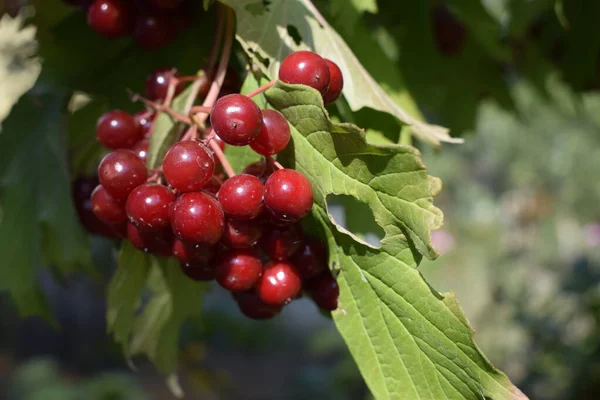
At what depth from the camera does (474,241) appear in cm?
535

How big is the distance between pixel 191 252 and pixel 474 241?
16.3ft

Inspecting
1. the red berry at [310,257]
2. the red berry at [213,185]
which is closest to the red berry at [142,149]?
the red berry at [213,185]

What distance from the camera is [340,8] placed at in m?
0.78

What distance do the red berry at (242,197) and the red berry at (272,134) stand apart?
3 centimetres

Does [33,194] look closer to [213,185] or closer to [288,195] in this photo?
[213,185]

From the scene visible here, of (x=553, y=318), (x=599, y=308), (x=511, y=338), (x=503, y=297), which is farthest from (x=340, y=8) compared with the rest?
(x=511, y=338)

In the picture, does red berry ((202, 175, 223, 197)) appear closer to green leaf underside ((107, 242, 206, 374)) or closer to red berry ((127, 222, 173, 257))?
red berry ((127, 222, 173, 257))

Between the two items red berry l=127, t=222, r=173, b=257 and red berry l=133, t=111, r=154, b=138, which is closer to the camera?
red berry l=127, t=222, r=173, b=257

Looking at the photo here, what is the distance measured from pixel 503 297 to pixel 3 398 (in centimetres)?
358

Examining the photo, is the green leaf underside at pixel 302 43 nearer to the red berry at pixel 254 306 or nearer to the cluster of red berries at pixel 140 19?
the cluster of red berries at pixel 140 19

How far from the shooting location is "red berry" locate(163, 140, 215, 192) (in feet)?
1.99

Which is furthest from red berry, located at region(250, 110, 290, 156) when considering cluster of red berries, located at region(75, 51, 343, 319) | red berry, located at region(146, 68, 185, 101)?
red berry, located at region(146, 68, 185, 101)

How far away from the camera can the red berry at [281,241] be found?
67cm

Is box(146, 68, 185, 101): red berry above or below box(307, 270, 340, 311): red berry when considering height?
above
